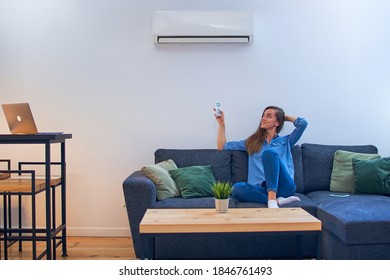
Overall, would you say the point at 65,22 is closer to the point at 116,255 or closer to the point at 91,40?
the point at 91,40

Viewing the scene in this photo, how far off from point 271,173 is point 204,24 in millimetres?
1505

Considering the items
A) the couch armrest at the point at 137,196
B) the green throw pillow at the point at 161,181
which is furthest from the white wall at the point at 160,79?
the couch armrest at the point at 137,196

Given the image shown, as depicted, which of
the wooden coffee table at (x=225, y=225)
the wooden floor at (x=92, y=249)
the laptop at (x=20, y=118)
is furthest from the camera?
the wooden floor at (x=92, y=249)

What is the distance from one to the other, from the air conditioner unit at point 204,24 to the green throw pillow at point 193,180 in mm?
1194

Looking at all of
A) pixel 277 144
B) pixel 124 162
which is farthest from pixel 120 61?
pixel 277 144

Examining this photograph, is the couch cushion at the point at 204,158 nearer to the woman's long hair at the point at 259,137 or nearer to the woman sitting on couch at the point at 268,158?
the woman sitting on couch at the point at 268,158

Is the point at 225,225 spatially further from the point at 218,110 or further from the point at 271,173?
the point at 218,110

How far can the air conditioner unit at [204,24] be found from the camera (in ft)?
12.2

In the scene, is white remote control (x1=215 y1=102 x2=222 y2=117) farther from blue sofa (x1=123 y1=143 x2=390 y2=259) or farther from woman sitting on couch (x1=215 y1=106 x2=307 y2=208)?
blue sofa (x1=123 y1=143 x2=390 y2=259)

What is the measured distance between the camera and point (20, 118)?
291 centimetres

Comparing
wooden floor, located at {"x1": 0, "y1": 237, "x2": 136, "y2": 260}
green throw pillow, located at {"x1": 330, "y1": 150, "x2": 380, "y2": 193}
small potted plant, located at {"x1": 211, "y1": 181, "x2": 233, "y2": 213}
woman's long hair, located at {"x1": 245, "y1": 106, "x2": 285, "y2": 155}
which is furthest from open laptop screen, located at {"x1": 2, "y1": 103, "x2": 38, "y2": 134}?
green throw pillow, located at {"x1": 330, "y1": 150, "x2": 380, "y2": 193}

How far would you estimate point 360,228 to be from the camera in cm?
247

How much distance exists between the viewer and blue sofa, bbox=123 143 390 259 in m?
2.49

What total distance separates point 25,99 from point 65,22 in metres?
0.78
